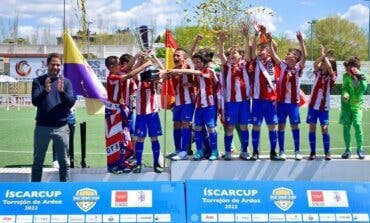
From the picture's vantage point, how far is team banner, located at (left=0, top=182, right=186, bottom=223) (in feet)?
15.8

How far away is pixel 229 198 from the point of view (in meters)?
4.93

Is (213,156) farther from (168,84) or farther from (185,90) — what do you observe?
(168,84)

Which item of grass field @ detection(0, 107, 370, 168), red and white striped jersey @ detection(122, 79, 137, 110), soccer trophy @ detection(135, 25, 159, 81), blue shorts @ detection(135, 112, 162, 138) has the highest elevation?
soccer trophy @ detection(135, 25, 159, 81)

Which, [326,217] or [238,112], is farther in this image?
[238,112]

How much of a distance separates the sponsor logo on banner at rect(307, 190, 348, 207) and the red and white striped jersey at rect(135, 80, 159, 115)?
3.41 m

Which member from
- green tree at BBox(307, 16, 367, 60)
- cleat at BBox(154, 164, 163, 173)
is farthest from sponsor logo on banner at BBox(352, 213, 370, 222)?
green tree at BBox(307, 16, 367, 60)

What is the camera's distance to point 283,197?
16.3 ft

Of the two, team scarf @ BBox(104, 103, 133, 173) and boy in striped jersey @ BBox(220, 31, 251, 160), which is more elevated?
boy in striped jersey @ BBox(220, 31, 251, 160)

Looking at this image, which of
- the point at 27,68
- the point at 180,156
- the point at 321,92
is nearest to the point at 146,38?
the point at 180,156

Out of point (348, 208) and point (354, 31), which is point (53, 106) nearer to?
point (348, 208)

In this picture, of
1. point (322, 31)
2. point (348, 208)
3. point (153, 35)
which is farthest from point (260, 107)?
point (322, 31)

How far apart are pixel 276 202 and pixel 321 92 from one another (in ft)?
12.2

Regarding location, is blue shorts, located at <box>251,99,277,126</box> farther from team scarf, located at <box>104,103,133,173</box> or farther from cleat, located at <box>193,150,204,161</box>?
team scarf, located at <box>104,103,133,173</box>

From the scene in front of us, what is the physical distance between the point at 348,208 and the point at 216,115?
3487 millimetres
